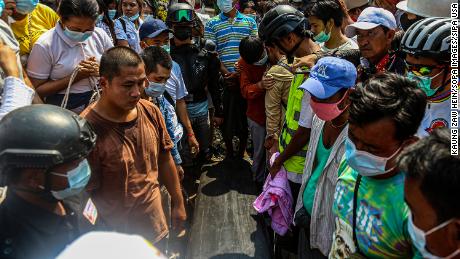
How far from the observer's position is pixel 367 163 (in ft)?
6.53

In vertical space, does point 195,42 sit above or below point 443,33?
below

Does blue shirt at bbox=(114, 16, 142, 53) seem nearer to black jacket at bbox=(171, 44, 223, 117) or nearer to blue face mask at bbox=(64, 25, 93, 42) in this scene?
black jacket at bbox=(171, 44, 223, 117)

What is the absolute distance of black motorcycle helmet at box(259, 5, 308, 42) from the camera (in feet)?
11.1

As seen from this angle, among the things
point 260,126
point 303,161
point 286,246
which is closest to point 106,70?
point 303,161

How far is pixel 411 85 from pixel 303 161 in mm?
1387

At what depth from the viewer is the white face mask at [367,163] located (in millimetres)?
1969

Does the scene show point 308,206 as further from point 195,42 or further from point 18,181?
point 195,42

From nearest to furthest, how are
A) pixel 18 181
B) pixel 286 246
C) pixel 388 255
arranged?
1. pixel 18 181
2. pixel 388 255
3. pixel 286 246

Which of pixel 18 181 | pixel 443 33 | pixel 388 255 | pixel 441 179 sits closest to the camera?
pixel 441 179

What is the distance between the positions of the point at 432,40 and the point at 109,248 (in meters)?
2.43

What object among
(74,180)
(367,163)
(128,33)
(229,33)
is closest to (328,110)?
(367,163)

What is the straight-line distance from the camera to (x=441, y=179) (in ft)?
4.63

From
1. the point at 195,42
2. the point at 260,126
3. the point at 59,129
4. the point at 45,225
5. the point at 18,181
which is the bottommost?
the point at 260,126

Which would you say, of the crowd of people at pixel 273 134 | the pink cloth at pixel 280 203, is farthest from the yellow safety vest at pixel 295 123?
the pink cloth at pixel 280 203
